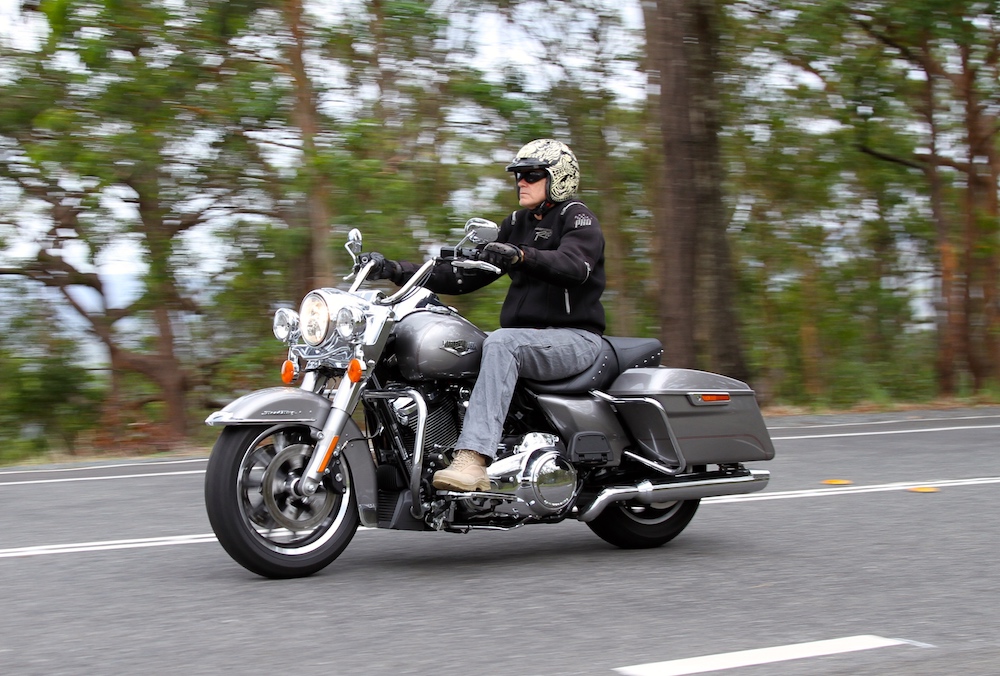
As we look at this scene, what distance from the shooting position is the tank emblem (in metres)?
5.50

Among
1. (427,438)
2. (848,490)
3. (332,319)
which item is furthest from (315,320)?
(848,490)

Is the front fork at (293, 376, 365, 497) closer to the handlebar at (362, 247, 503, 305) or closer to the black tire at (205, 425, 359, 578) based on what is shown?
the black tire at (205, 425, 359, 578)

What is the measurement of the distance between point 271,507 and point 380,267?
4.46 feet

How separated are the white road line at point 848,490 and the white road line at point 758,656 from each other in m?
3.20

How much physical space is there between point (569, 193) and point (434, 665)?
2754mm

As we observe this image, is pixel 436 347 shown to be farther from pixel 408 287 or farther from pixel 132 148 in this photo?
pixel 132 148

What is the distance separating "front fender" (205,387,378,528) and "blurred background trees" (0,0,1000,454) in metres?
8.55

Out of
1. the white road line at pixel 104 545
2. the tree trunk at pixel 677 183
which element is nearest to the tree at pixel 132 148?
the tree trunk at pixel 677 183

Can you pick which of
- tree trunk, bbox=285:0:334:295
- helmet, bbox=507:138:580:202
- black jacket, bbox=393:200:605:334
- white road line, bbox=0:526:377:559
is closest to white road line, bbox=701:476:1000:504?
black jacket, bbox=393:200:605:334

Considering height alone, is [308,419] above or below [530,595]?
above

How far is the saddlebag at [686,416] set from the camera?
5.98m

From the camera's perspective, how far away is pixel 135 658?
13.5ft

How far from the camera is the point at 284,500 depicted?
5.24 m

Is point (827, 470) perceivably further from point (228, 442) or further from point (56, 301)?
point (56, 301)
